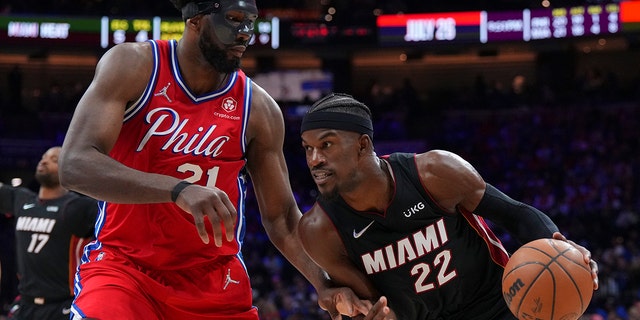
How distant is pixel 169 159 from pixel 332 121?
77cm

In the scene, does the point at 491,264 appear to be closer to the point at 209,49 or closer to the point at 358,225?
the point at 358,225

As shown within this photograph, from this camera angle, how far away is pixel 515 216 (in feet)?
12.7

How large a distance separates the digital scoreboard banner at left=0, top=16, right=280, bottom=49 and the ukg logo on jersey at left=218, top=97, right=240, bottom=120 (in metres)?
15.8

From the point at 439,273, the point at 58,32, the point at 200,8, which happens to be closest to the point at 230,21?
the point at 200,8

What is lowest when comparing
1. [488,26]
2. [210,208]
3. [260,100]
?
[210,208]

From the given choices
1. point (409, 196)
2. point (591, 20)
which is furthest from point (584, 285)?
point (591, 20)

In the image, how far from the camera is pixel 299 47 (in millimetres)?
20281

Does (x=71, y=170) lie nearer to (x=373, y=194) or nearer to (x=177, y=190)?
(x=177, y=190)

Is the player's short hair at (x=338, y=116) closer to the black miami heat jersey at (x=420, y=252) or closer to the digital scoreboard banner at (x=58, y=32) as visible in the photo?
the black miami heat jersey at (x=420, y=252)

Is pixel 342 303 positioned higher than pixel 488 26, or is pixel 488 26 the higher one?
pixel 488 26

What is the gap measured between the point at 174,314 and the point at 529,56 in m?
21.3

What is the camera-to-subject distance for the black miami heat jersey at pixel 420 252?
3867mm

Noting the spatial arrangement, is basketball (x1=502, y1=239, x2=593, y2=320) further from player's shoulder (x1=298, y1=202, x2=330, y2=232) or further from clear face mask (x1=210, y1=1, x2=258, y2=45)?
clear face mask (x1=210, y1=1, x2=258, y2=45)

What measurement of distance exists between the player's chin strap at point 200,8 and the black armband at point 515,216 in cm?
152
